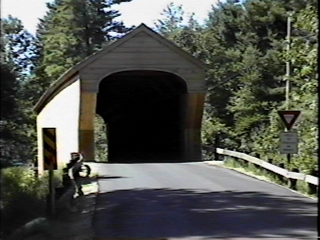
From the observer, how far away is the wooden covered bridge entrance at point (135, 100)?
27234 millimetres

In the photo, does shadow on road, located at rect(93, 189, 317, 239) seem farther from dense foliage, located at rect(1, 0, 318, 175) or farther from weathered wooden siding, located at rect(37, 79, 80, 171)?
weathered wooden siding, located at rect(37, 79, 80, 171)

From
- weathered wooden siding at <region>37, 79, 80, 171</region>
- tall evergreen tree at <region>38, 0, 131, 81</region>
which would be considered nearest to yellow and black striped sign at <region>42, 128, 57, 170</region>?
weathered wooden siding at <region>37, 79, 80, 171</region>

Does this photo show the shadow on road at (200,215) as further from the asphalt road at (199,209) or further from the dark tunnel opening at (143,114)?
the dark tunnel opening at (143,114)

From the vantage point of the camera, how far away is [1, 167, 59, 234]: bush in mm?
9625

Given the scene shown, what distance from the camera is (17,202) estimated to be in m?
10.6

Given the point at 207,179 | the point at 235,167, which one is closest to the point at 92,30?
the point at 235,167

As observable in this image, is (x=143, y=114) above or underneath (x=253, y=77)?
underneath

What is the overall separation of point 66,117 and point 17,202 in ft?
64.3

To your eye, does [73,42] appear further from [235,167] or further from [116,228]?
[116,228]

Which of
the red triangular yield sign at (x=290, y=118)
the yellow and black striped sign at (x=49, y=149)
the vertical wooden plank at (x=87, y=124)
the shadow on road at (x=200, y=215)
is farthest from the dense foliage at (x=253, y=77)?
the yellow and black striped sign at (x=49, y=149)

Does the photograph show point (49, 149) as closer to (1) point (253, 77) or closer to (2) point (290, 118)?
(2) point (290, 118)

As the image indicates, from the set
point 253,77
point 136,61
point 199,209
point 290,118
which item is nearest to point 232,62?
point 253,77

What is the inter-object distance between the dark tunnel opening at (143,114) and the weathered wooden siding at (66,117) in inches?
83.0

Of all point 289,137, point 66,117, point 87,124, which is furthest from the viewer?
point 66,117
